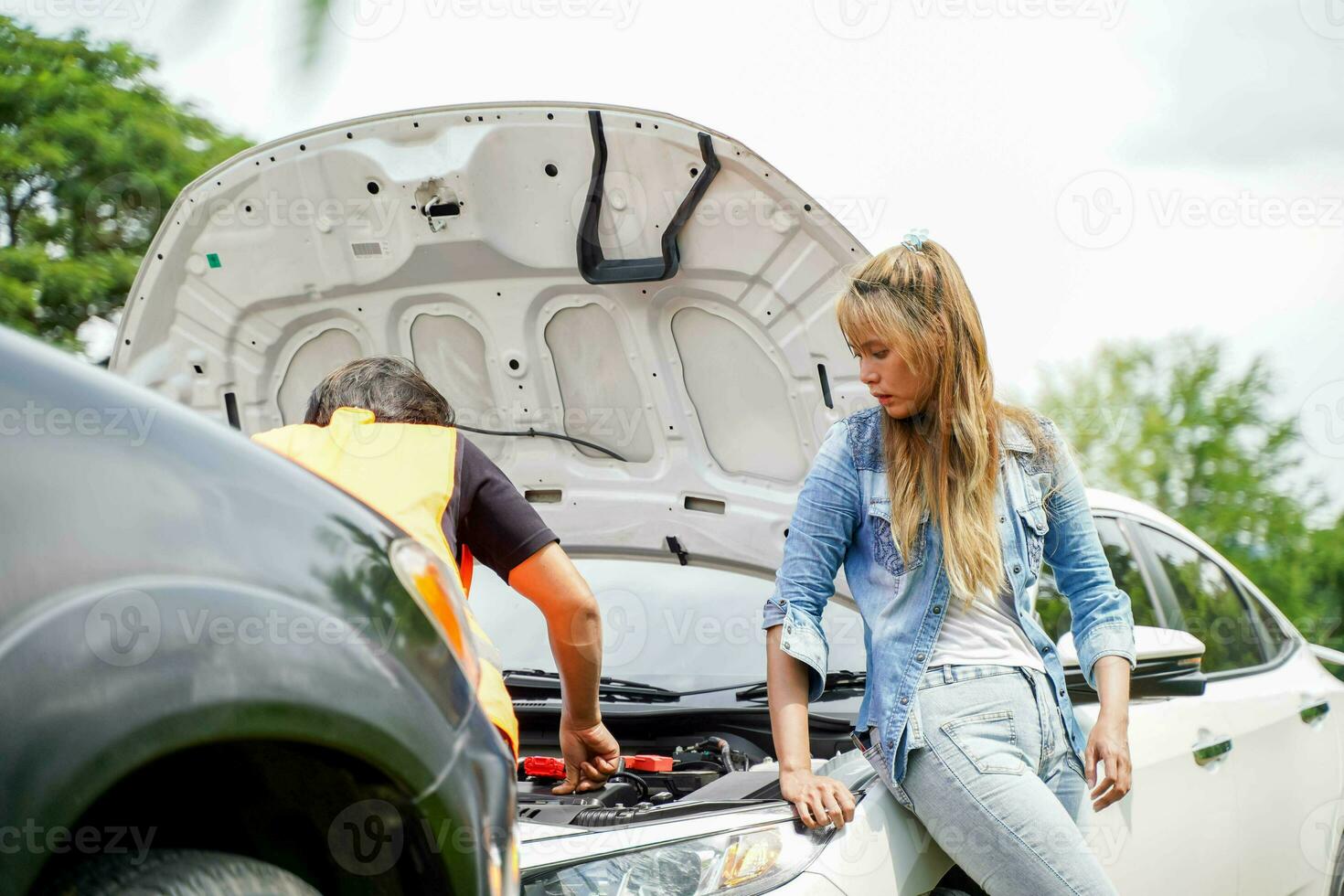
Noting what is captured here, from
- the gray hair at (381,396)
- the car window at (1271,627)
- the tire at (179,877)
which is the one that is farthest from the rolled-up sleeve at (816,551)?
the car window at (1271,627)

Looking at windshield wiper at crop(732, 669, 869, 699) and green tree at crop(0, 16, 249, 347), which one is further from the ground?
green tree at crop(0, 16, 249, 347)

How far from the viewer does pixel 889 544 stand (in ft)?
7.25

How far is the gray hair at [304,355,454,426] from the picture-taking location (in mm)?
2225

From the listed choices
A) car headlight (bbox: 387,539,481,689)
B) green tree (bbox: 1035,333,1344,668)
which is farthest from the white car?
green tree (bbox: 1035,333,1344,668)

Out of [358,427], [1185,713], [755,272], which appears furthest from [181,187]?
[1185,713]

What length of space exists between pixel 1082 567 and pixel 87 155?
89.8 inches

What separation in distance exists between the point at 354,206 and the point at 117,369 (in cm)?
85

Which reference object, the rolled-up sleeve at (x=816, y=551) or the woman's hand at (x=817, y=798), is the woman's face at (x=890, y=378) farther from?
the woman's hand at (x=817, y=798)

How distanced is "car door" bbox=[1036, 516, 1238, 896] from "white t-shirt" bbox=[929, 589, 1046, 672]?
19.0 inches

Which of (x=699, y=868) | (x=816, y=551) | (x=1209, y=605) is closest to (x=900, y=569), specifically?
(x=816, y=551)

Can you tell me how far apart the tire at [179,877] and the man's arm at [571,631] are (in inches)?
38.9

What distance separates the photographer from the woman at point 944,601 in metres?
2.07

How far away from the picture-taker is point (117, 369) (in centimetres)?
332

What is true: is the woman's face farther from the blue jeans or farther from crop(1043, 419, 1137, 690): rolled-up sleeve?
the blue jeans
